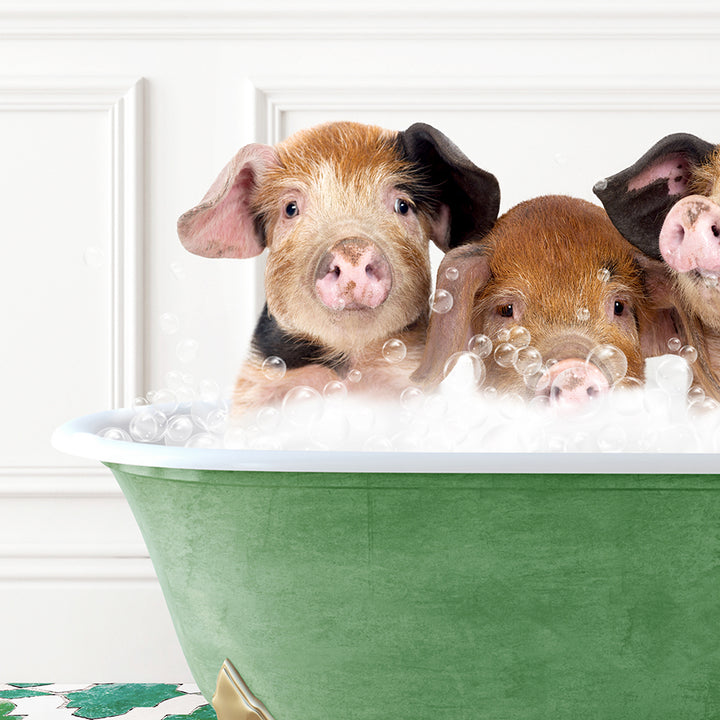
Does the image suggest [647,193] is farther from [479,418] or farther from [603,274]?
[479,418]

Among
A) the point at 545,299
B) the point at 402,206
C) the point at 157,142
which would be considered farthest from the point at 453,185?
the point at 157,142

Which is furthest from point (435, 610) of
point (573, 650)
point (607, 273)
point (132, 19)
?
point (132, 19)

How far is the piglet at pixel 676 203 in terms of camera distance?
0.83 m

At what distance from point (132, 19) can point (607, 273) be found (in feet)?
3.11

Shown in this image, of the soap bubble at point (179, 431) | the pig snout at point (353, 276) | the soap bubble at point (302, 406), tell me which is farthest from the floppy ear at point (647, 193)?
the soap bubble at point (179, 431)

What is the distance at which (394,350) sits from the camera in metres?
0.87

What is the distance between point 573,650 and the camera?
0.74m

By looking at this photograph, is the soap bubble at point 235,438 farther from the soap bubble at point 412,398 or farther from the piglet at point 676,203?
the piglet at point 676,203

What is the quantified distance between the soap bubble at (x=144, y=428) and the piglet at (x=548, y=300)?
342 millimetres

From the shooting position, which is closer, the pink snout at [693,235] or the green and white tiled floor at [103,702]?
the pink snout at [693,235]

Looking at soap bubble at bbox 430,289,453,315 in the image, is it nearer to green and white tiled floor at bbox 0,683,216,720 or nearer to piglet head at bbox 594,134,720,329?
piglet head at bbox 594,134,720,329

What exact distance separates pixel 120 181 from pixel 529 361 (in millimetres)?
846

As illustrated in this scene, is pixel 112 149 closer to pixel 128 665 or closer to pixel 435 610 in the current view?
pixel 128 665

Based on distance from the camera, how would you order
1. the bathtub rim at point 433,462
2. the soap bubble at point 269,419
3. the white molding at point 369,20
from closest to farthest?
the bathtub rim at point 433,462 < the soap bubble at point 269,419 < the white molding at point 369,20
